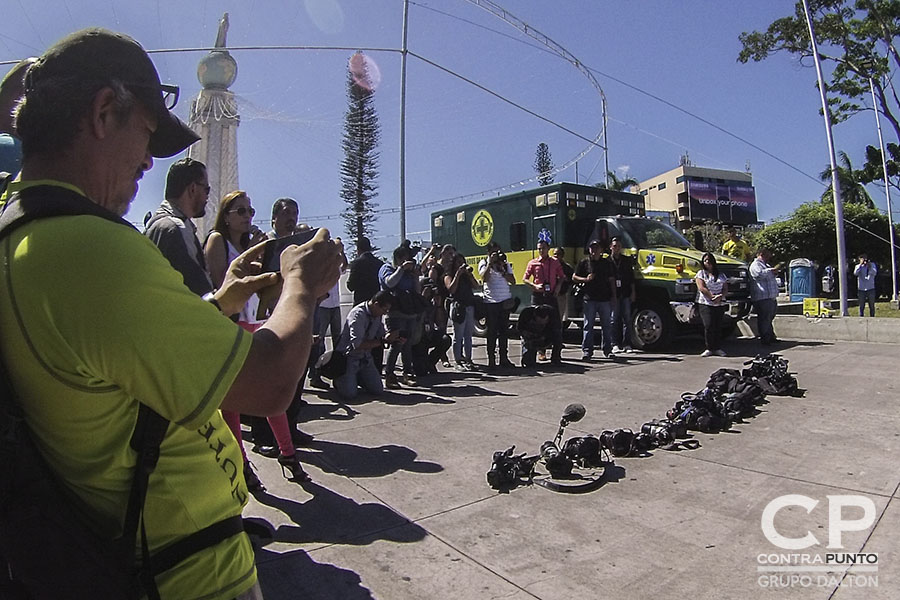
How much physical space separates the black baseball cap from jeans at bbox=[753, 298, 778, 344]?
10.8 meters

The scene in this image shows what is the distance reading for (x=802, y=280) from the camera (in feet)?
62.6

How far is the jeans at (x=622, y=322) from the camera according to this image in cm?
987

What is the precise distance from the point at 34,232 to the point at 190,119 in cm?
1035

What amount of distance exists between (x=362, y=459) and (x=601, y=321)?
6.09m

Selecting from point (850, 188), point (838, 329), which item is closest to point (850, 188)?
point (850, 188)

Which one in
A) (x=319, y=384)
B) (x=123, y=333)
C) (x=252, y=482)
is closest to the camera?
(x=123, y=333)

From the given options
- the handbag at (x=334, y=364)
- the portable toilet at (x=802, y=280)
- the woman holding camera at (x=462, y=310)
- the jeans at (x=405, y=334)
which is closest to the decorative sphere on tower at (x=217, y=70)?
the woman holding camera at (x=462, y=310)

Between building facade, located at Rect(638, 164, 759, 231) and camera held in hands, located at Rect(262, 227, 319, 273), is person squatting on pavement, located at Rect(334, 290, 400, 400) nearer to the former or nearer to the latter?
camera held in hands, located at Rect(262, 227, 319, 273)

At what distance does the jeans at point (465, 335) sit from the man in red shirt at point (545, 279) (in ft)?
3.56

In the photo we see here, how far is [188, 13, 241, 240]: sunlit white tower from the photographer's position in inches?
411

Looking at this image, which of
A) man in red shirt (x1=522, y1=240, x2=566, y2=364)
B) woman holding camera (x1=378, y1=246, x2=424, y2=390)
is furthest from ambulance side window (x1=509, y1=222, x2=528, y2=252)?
woman holding camera (x1=378, y1=246, x2=424, y2=390)

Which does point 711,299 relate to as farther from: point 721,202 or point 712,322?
point 721,202

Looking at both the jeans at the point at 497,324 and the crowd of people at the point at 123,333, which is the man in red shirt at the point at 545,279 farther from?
the crowd of people at the point at 123,333

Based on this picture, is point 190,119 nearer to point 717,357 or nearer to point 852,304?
point 717,357
